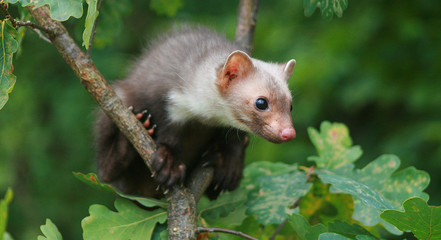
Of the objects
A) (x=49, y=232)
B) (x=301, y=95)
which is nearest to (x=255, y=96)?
(x=49, y=232)

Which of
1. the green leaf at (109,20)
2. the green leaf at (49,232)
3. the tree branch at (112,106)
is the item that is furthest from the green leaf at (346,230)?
the green leaf at (109,20)

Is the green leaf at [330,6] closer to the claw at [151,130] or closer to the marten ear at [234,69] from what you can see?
the marten ear at [234,69]

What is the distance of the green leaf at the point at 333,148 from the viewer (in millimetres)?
3086

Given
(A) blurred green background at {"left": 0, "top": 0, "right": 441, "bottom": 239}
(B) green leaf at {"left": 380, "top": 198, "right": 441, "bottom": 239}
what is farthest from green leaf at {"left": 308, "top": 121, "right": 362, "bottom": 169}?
(A) blurred green background at {"left": 0, "top": 0, "right": 441, "bottom": 239}

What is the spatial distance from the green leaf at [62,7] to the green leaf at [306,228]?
1216 mm

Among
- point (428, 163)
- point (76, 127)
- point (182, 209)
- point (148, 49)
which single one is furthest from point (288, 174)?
point (76, 127)

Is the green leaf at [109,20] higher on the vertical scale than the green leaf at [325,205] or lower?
higher

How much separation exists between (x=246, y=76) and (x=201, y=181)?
65 centimetres

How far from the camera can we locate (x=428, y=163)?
568 centimetres

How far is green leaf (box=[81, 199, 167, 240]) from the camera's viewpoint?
2.55 meters

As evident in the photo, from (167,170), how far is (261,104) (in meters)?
0.64

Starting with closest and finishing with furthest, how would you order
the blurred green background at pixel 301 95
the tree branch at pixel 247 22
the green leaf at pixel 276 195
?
the green leaf at pixel 276 195, the tree branch at pixel 247 22, the blurred green background at pixel 301 95

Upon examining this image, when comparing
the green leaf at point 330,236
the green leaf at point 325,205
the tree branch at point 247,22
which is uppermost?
the tree branch at point 247,22

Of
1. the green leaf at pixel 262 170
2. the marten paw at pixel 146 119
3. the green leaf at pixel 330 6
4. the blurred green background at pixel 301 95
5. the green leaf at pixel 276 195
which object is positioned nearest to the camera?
the green leaf at pixel 330 6
